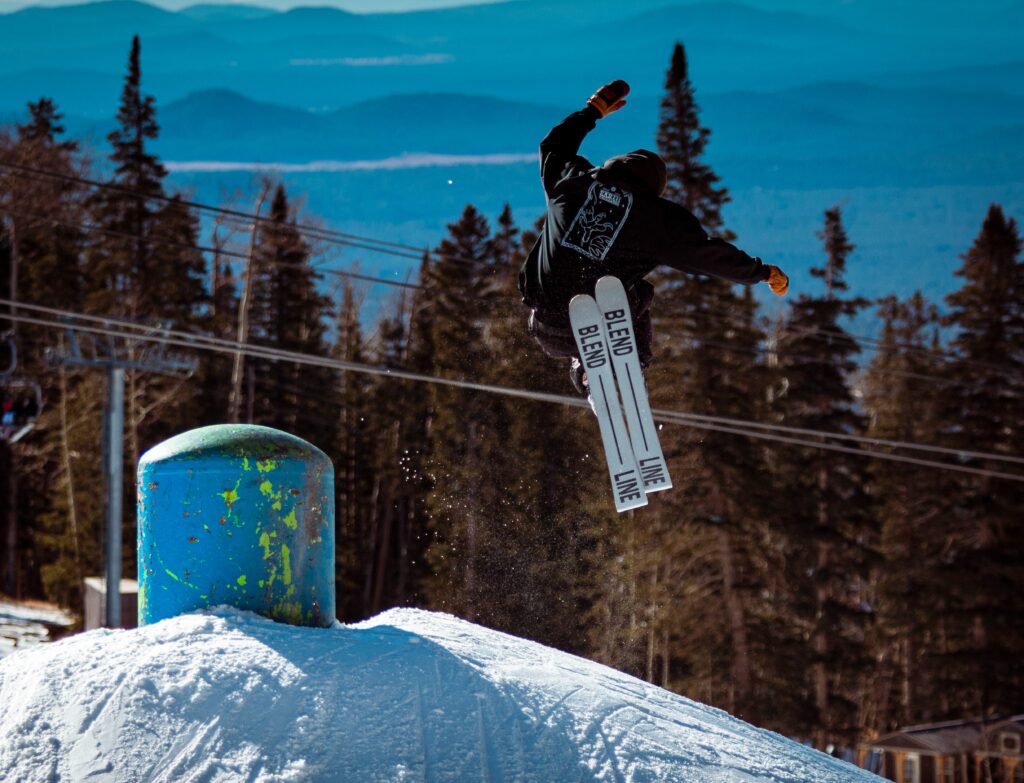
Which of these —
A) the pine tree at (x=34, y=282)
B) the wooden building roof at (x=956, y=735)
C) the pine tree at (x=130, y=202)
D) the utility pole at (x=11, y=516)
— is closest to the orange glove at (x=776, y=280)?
the wooden building roof at (x=956, y=735)

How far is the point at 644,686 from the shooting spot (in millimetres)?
5547

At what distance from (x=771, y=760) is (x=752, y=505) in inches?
913

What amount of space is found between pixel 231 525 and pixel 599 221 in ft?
6.92

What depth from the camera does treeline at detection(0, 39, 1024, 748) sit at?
26297 mm

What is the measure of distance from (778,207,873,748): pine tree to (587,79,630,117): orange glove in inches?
909

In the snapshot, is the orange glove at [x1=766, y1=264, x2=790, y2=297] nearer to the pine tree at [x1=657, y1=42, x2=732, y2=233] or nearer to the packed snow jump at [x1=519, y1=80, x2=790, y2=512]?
the packed snow jump at [x1=519, y1=80, x2=790, y2=512]

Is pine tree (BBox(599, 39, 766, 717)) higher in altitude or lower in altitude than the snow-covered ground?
higher

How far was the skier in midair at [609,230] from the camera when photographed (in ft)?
17.8

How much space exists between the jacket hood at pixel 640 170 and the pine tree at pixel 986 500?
26.6 m

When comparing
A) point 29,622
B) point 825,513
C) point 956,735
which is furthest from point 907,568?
point 29,622

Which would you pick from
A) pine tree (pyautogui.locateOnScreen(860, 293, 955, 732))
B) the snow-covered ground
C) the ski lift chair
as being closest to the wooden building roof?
pine tree (pyautogui.locateOnScreen(860, 293, 955, 732))

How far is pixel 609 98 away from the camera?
227 inches

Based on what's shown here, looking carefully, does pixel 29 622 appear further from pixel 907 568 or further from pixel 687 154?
pixel 907 568

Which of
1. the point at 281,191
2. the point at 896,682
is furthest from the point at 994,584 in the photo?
the point at 281,191
